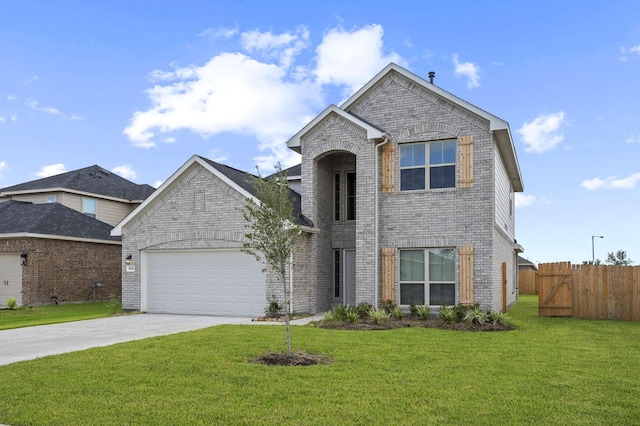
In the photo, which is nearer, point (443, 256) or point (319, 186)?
point (443, 256)

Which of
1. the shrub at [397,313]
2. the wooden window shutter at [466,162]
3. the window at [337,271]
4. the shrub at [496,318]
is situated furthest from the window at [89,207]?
the shrub at [496,318]

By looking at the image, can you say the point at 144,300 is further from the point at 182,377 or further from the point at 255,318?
the point at 182,377

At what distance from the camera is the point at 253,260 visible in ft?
56.3

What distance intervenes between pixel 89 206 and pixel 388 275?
2122 centimetres

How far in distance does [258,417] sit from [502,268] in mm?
15403

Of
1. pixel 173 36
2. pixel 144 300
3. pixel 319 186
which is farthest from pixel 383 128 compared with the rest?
pixel 144 300

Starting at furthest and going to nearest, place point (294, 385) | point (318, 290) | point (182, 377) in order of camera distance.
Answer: point (318, 290)
point (182, 377)
point (294, 385)

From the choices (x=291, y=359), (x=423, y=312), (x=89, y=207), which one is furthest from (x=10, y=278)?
(x=291, y=359)

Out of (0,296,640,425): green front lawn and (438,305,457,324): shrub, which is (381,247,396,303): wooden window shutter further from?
(0,296,640,425): green front lawn

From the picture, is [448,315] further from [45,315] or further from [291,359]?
[45,315]

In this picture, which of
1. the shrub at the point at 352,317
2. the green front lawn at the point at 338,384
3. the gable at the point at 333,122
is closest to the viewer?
the green front lawn at the point at 338,384

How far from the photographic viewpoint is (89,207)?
31.2m

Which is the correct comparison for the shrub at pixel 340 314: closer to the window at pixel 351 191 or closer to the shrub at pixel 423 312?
the shrub at pixel 423 312

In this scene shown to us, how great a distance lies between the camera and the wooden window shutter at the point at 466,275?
15.7 m
